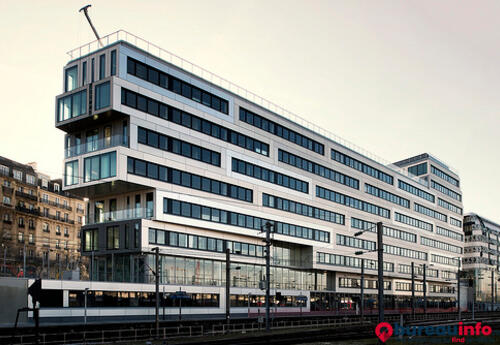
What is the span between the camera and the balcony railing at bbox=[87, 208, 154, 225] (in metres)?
60.3

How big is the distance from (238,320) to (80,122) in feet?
87.4

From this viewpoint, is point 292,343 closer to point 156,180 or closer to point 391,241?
point 156,180

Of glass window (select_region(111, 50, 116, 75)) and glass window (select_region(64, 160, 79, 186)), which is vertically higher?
glass window (select_region(111, 50, 116, 75))

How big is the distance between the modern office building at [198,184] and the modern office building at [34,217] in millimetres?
35323

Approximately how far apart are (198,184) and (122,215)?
29.9ft

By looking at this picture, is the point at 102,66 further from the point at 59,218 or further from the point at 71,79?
the point at 59,218

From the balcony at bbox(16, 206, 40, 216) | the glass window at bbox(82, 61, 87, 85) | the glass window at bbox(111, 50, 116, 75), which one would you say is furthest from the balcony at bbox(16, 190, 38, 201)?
the glass window at bbox(111, 50, 116, 75)

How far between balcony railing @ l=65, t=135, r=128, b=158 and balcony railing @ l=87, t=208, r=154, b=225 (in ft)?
23.9

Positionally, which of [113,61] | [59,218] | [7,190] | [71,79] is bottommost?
[59,218]

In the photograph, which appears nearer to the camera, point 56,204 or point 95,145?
point 95,145

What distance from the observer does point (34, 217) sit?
10562 cm

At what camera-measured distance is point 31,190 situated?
106062 millimetres

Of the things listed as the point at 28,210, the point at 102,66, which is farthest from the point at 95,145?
the point at 28,210

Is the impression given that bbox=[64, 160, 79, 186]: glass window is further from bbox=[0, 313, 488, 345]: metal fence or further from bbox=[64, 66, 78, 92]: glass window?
bbox=[0, 313, 488, 345]: metal fence
